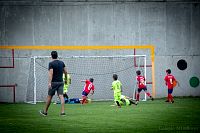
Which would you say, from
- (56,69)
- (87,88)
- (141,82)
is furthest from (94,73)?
(56,69)

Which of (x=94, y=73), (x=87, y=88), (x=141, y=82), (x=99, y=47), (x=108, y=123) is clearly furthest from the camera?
(x=99, y=47)

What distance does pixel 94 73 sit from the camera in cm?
2850

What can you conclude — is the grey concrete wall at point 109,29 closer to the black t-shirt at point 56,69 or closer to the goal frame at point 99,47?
the goal frame at point 99,47

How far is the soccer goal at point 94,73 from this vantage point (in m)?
27.9

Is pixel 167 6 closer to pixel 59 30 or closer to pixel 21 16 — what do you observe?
pixel 59 30

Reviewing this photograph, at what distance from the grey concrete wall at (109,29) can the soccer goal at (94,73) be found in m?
0.34

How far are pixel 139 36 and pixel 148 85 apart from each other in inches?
104

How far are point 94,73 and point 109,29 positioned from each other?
2.44m

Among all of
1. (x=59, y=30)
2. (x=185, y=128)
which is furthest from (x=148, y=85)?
(x=185, y=128)

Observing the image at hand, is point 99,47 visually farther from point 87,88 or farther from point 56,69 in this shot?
point 56,69

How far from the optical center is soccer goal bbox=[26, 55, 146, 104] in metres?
27.9

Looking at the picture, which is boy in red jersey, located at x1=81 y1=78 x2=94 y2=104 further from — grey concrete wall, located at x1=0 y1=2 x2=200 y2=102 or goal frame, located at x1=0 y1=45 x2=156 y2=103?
goal frame, located at x1=0 y1=45 x2=156 y2=103

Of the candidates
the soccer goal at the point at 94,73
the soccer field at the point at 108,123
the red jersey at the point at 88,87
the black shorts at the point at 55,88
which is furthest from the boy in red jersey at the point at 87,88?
the black shorts at the point at 55,88

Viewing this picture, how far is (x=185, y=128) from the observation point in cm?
1374
